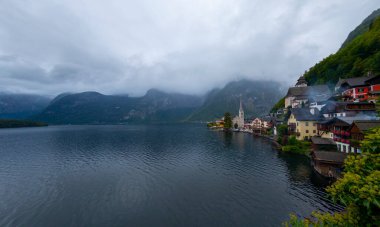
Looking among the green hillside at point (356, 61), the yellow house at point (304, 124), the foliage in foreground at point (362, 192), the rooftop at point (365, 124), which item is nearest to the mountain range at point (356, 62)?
the green hillside at point (356, 61)

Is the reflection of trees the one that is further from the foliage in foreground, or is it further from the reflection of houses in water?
the foliage in foreground

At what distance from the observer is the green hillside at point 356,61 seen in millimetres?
91400

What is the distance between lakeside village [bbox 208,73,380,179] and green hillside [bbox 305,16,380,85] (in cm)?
1461

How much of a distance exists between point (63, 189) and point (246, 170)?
150 ft

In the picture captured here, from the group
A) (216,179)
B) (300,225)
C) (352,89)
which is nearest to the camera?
(300,225)

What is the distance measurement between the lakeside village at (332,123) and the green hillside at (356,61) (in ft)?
47.9

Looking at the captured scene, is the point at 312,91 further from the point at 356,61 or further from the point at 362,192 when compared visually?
the point at 362,192

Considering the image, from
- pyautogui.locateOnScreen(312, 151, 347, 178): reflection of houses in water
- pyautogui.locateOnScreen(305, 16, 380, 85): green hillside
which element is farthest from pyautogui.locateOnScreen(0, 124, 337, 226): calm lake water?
pyautogui.locateOnScreen(305, 16, 380, 85): green hillside

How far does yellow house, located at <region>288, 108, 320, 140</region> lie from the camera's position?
242ft

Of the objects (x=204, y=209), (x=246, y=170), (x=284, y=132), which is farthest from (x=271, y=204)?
(x=284, y=132)

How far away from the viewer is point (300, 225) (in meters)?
10.8

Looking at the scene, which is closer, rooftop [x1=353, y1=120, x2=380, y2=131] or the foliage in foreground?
the foliage in foreground

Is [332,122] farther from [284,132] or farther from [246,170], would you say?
[246,170]

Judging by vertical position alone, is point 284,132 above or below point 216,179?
above
